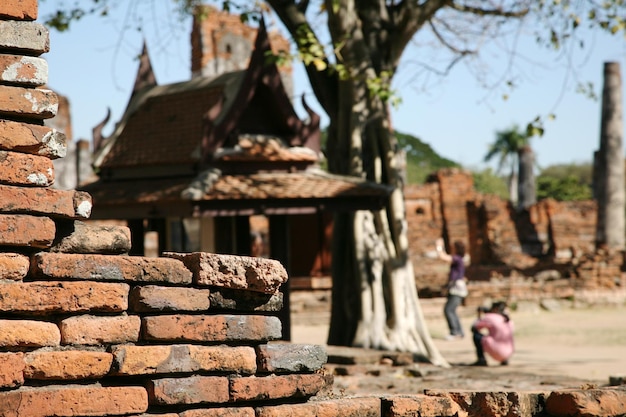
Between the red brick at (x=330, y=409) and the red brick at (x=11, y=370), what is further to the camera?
the red brick at (x=330, y=409)

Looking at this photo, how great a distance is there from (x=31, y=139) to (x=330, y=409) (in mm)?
1465

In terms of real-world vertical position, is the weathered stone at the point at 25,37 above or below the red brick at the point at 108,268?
above

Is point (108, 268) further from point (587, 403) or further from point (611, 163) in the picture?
point (611, 163)

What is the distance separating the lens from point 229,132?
36.9 feet

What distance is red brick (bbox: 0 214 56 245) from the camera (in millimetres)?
3402

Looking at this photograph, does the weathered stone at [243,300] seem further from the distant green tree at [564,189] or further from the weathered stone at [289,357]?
the distant green tree at [564,189]

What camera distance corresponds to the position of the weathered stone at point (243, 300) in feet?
12.5

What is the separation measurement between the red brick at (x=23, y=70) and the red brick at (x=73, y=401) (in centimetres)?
103

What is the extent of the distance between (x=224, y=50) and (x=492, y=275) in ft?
29.0

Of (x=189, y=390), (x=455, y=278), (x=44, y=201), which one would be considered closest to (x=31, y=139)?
(x=44, y=201)

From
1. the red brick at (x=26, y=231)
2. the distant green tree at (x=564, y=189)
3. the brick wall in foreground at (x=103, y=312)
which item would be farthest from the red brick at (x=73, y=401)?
the distant green tree at (x=564, y=189)

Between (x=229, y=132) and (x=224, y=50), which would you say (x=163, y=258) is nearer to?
(x=229, y=132)

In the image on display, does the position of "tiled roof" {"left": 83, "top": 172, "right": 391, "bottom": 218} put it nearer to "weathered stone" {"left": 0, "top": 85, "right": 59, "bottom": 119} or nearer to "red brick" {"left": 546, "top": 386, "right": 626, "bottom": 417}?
"red brick" {"left": 546, "top": 386, "right": 626, "bottom": 417}

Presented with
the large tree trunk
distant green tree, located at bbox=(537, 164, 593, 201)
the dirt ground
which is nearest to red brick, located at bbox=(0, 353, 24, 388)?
the dirt ground
